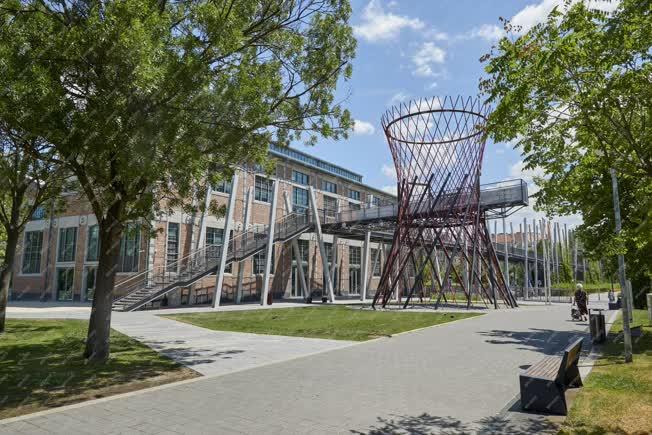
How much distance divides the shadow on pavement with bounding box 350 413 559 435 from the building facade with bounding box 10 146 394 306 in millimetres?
21122

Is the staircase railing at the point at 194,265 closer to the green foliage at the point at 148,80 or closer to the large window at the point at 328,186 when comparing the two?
the large window at the point at 328,186

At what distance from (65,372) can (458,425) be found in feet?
22.6

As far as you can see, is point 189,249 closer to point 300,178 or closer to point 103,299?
point 300,178

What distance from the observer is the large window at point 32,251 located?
116 ft

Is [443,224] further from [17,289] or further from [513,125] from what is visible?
[17,289]

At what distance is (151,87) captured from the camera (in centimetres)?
746

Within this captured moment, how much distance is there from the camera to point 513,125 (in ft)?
Answer: 23.9

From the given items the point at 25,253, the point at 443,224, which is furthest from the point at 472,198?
the point at 25,253

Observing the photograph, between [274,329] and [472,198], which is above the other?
[472,198]

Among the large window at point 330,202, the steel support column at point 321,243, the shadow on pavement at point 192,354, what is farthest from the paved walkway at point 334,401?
the large window at point 330,202

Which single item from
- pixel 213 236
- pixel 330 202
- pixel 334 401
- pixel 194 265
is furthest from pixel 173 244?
pixel 334 401

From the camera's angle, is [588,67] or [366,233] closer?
[588,67]

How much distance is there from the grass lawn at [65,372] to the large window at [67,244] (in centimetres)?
2170

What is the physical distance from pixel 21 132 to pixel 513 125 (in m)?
8.86
